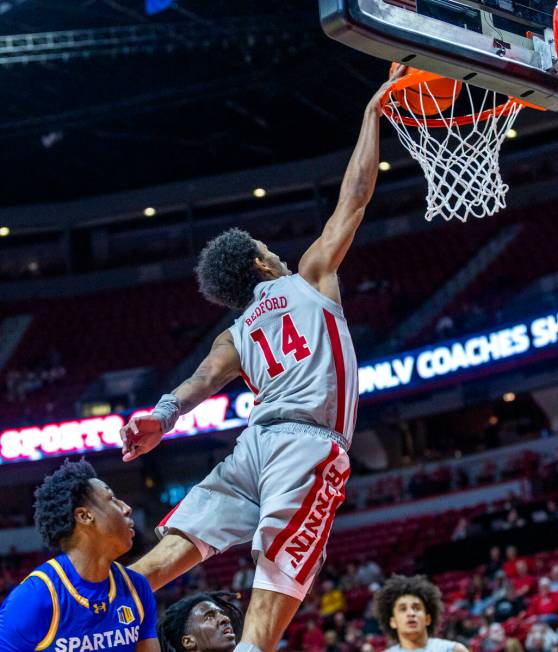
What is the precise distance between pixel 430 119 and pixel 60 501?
9.01ft

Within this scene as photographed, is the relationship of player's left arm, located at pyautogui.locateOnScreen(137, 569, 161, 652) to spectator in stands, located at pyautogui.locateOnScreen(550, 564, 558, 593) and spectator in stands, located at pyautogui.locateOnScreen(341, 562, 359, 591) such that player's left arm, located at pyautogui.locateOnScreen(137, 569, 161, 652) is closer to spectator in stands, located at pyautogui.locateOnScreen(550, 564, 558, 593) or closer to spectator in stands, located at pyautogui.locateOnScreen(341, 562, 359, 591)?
spectator in stands, located at pyautogui.locateOnScreen(550, 564, 558, 593)

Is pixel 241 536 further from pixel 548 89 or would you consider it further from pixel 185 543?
pixel 548 89

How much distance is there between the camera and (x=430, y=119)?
207 inches

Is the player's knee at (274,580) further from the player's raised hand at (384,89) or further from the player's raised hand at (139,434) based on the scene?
the player's raised hand at (384,89)

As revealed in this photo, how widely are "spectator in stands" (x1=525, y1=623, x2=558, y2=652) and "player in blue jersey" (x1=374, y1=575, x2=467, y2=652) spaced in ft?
15.1

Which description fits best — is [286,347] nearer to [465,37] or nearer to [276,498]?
[276,498]

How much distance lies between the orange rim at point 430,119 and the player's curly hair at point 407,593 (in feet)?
8.78

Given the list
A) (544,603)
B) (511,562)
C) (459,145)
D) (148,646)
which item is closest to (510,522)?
(511,562)

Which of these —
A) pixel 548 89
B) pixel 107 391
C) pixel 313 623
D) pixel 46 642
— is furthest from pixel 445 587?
pixel 46 642

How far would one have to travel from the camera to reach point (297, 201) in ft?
79.7

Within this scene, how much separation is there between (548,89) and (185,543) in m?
2.59

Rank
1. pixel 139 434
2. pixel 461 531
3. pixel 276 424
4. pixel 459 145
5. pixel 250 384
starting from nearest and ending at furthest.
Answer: pixel 139 434 → pixel 276 424 → pixel 250 384 → pixel 459 145 → pixel 461 531

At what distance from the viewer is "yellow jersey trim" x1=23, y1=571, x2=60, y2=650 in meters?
3.38

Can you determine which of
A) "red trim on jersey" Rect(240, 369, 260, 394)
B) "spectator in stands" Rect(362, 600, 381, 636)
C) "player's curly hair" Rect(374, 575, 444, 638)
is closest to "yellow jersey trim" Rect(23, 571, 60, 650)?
"red trim on jersey" Rect(240, 369, 260, 394)
